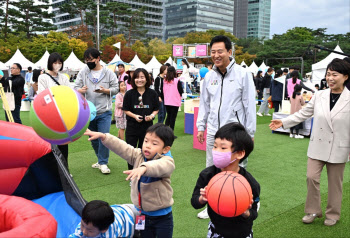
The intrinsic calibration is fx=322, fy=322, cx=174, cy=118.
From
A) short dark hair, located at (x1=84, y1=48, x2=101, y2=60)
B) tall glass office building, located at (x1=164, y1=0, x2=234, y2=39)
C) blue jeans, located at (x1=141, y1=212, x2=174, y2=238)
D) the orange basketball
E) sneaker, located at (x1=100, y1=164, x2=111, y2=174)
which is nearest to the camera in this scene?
the orange basketball

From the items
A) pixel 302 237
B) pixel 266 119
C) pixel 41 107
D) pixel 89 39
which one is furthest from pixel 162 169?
pixel 89 39

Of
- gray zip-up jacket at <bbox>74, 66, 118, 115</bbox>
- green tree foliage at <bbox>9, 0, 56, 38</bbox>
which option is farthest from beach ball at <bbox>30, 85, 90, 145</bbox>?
green tree foliage at <bbox>9, 0, 56, 38</bbox>

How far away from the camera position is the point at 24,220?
A: 1.94 meters

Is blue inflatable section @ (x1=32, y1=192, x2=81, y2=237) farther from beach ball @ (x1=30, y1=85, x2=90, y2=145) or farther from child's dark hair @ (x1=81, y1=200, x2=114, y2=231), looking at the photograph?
beach ball @ (x1=30, y1=85, x2=90, y2=145)

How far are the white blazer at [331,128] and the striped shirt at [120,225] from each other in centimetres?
188

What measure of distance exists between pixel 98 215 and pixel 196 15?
349ft

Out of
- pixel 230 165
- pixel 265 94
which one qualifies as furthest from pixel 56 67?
pixel 265 94

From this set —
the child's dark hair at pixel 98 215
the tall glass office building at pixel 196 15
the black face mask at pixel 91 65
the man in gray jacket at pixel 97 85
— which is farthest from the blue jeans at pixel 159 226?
the tall glass office building at pixel 196 15

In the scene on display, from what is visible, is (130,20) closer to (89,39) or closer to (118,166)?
(89,39)

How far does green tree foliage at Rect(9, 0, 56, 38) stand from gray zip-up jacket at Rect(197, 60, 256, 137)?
51502 millimetres

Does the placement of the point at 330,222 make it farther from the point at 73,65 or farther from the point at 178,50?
the point at 178,50

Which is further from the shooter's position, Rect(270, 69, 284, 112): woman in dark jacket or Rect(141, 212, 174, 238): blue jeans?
Rect(270, 69, 284, 112): woman in dark jacket

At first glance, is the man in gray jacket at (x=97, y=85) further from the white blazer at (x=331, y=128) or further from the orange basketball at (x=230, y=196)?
the orange basketball at (x=230, y=196)

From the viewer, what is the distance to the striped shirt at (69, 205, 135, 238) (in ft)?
7.91
